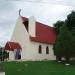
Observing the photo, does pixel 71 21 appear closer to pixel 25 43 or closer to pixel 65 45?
pixel 65 45

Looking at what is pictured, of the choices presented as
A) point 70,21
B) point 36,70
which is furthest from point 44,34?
point 36,70

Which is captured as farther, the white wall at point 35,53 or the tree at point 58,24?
the tree at point 58,24

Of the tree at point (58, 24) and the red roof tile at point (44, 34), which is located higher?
the tree at point (58, 24)

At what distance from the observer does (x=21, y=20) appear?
4869cm

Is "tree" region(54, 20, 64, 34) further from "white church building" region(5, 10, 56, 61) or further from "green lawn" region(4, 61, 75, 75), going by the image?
"green lawn" region(4, 61, 75, 75)

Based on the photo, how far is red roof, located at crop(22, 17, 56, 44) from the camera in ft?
161

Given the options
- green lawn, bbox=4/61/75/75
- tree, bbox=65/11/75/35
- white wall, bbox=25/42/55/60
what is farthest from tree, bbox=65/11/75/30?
green lawn, bbox=4/61/75/75

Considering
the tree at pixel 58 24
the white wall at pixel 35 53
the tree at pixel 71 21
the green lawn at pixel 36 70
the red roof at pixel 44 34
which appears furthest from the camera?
the tree at pixel 58 24

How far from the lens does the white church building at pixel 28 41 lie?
4744 cm

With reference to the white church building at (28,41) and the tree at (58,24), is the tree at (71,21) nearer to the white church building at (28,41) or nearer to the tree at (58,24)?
the white church building at (28,41)

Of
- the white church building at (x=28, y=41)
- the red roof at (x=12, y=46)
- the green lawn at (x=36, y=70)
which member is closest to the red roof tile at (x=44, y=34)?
the white church building at (x=28, y=41)

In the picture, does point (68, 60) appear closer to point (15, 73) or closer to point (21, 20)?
point (21, 20)

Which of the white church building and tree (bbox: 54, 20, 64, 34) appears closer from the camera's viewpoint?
the white church building

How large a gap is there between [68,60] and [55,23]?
18.5m
